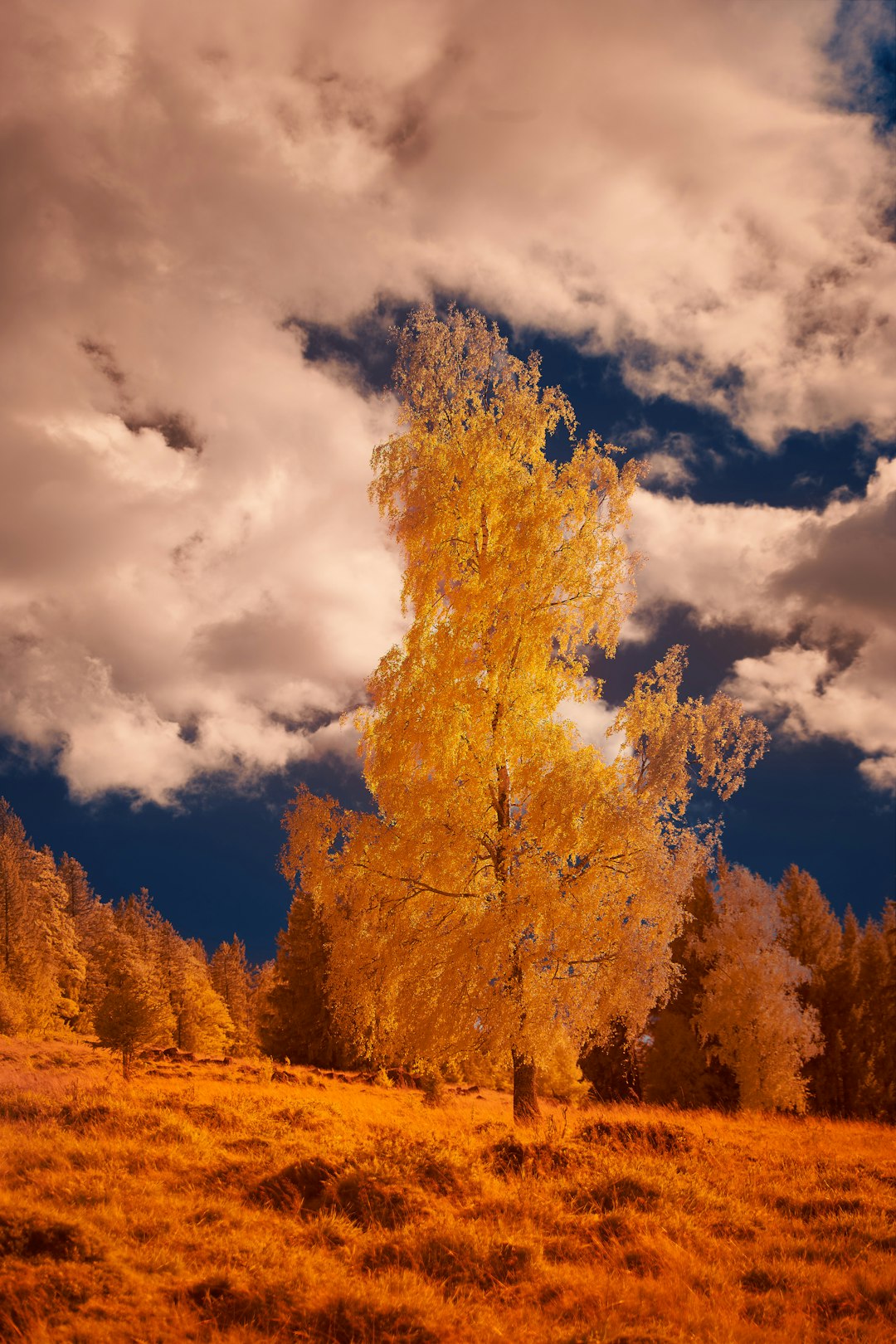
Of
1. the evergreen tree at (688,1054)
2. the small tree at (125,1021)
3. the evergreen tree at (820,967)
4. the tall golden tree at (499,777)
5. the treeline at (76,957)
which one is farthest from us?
the treeline at (76,957)

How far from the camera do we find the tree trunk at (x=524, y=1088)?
1214 centimetres

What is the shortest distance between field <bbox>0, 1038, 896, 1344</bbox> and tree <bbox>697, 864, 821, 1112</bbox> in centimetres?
1344

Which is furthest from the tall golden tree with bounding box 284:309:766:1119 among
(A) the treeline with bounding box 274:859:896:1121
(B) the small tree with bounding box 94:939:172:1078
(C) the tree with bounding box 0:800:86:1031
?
(C) the tree with bounding box 0:800:86:1031

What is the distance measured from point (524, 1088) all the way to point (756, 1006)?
48.2 ft

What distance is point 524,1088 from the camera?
12.3 metres

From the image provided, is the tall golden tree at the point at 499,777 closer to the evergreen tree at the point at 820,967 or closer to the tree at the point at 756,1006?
the tree at the point at 756,1006

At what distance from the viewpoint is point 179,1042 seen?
49.7m

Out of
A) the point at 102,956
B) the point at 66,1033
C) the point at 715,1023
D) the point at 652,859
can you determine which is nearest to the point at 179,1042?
the point at 102,956

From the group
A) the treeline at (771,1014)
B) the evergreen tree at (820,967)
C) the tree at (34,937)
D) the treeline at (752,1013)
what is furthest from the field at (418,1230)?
the tree at (34,937)

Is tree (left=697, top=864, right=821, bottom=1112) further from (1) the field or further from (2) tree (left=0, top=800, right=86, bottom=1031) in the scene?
(2) tree (left=0, top=800, right=86, bottom=1031)

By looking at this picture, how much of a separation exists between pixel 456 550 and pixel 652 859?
650cm

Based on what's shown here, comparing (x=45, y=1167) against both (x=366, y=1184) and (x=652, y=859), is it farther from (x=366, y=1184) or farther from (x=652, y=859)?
(x=652, y=859)

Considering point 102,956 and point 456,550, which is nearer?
point 456,550

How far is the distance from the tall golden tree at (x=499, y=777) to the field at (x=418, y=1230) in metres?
1.92
